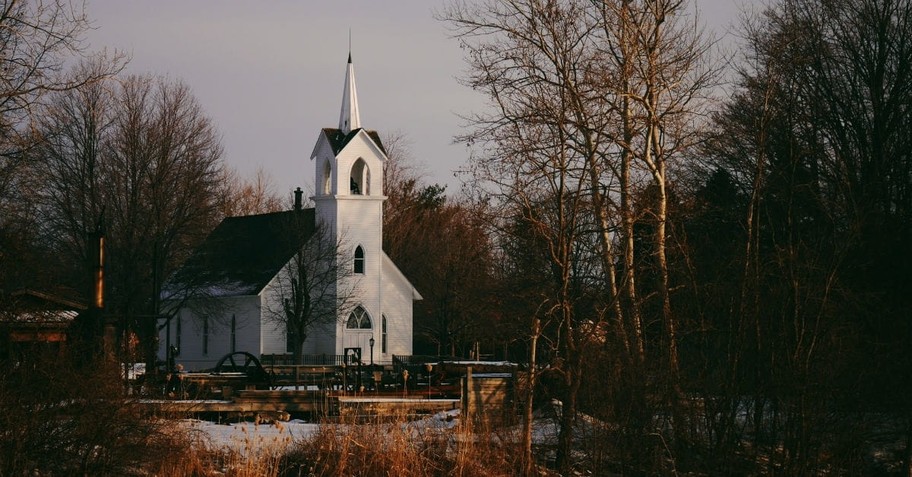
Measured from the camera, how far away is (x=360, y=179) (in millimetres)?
58688

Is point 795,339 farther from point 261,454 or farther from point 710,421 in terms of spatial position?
point 261,454

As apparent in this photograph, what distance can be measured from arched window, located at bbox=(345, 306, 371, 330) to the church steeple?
8.27 meters

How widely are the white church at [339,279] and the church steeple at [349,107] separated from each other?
0.05 metres

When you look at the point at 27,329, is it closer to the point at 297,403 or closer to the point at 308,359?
the point at 297,403

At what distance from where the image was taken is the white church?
56.8 metres

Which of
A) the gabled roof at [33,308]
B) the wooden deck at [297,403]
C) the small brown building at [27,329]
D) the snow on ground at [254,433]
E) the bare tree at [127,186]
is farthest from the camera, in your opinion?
the bare tree at [127,186]

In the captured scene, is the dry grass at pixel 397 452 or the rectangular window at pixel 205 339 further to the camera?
the rectangular window at pixel 205 339

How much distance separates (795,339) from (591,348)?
11.7 feet

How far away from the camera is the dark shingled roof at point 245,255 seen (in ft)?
186

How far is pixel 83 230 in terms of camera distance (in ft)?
168

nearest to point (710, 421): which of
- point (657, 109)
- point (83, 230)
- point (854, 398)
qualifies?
point (854, 398)

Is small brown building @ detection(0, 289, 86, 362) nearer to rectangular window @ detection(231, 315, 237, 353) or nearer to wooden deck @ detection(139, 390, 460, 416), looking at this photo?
wooden deck @ detection(139, 390, 460, 416)

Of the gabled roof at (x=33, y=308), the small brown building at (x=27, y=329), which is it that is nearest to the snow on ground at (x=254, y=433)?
the small brown building at (x=27, y=329)

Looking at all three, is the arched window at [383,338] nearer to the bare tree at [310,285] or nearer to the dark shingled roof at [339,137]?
the bare tree at [310,285]
